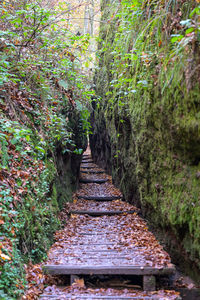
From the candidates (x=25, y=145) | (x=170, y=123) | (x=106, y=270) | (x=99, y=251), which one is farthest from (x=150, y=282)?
(x=25, y=145)

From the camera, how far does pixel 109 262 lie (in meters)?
3.65

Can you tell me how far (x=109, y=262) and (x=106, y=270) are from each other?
9.2 inches

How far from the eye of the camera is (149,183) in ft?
15.6

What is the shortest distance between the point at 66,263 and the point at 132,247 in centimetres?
116

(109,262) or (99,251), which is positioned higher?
(109,262)

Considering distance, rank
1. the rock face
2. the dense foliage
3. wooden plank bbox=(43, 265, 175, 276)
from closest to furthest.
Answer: the rock face < the dense foliage < wooden plank bbox=(43, 265, 175, 276)

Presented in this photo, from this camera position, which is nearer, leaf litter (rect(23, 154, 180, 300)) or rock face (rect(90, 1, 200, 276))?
rock face (rect(90, 1, 200, 276))

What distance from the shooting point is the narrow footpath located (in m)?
3.23

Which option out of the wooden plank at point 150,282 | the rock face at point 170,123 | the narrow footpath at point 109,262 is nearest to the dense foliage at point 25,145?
the narrow footpath at point 109,262

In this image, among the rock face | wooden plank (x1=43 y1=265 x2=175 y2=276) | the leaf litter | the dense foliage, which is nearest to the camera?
the rock face

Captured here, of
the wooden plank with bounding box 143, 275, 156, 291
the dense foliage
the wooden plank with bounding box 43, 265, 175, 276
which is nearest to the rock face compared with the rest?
the wooden plank with bounding box 43, 265, 175, 276

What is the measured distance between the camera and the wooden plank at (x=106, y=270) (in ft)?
11.1

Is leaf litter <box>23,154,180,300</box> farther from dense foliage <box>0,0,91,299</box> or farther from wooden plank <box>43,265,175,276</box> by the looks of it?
dense foliage <box>0,0,91,299</box>

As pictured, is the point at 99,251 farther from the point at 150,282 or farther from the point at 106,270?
the point at 150,282
